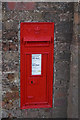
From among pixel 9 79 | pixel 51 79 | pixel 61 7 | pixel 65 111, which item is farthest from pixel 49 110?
pixel 61 7

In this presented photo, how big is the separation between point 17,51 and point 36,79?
0.61 metres

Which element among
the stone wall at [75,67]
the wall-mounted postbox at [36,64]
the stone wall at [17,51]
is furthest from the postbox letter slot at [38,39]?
the stone wall at [75,67]

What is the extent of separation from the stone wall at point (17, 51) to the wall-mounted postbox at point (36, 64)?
9cm

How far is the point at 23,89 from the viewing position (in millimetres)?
3340

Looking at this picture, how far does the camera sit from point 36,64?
3250 millimetres

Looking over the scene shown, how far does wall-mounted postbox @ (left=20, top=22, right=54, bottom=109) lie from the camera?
313cm

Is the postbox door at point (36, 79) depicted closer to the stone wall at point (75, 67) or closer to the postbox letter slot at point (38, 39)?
the postbox letter slot at point (38, 39)

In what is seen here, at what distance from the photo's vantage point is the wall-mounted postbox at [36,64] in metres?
3.13

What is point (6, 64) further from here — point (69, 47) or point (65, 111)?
point (65, 111)

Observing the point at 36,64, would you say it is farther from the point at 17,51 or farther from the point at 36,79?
the point at 17,51

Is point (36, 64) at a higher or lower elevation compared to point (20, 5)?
lower

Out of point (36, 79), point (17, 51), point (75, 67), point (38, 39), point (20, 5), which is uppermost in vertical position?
point (20, 5)

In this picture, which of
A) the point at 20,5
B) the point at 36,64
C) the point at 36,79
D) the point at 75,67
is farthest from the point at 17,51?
the point at 75,67

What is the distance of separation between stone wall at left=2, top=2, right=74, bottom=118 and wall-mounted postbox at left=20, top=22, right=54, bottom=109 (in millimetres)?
89
